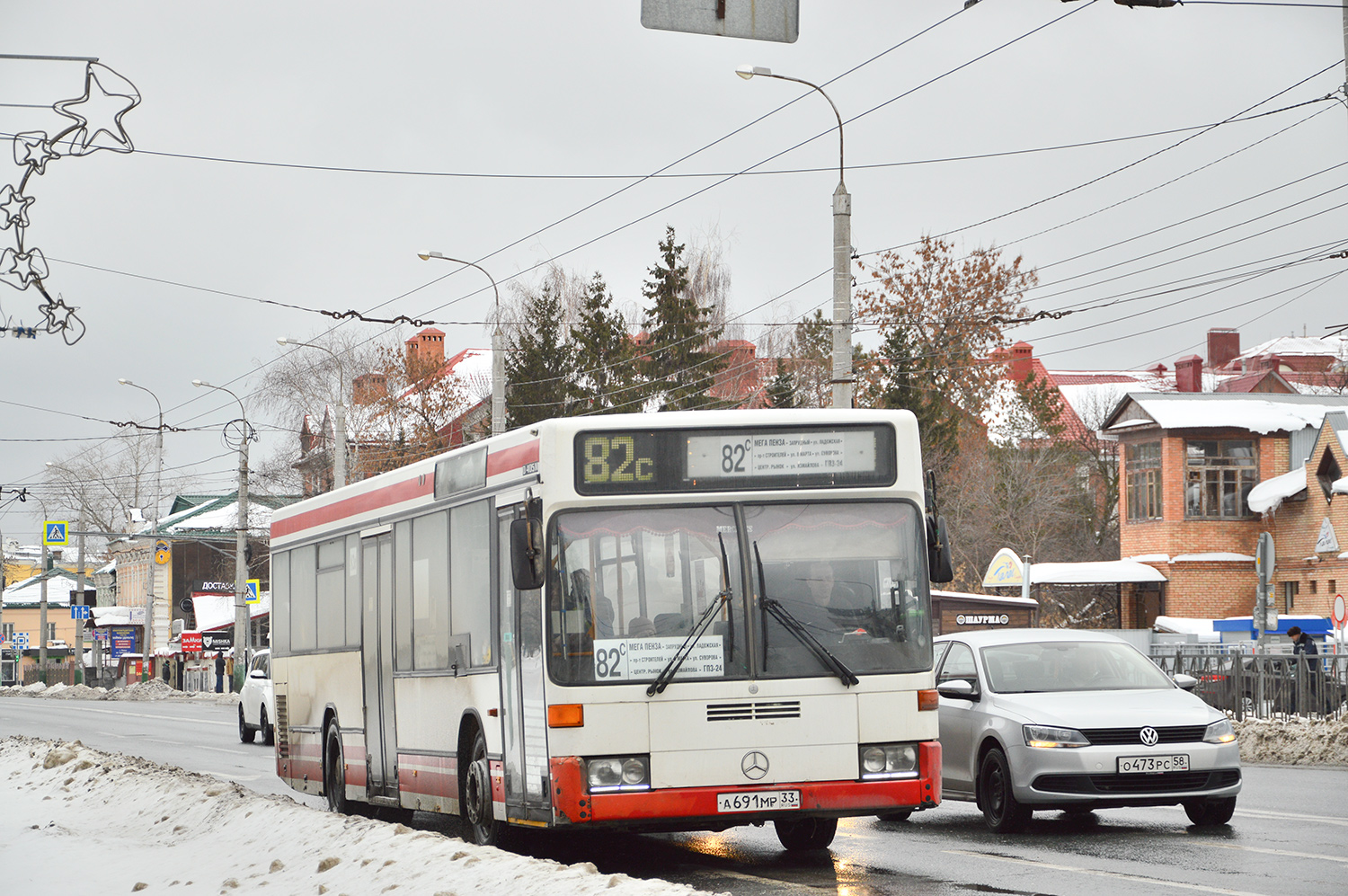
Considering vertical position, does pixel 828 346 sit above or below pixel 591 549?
above

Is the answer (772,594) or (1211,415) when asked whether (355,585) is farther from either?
(1211,415)

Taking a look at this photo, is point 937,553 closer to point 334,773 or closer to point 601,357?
point 334,773

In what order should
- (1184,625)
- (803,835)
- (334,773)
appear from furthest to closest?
(1184,625) < (334,773) < (803,835)

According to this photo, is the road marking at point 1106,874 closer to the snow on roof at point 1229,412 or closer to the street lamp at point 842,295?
the street lamp at point 842,295

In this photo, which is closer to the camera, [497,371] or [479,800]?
[479,800]

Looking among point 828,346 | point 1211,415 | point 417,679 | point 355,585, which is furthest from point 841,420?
point 828,346

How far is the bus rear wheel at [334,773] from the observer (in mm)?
15406

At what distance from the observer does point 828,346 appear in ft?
213

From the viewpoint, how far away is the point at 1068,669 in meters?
13.6

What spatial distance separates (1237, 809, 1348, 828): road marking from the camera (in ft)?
43.2

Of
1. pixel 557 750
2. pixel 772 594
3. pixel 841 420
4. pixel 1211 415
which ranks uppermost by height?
pixel 1211 415

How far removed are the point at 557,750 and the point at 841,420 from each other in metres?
2.66

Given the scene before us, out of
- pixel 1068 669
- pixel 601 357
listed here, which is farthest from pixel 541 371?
pixel 1068 669

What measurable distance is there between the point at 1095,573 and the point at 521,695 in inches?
1570
